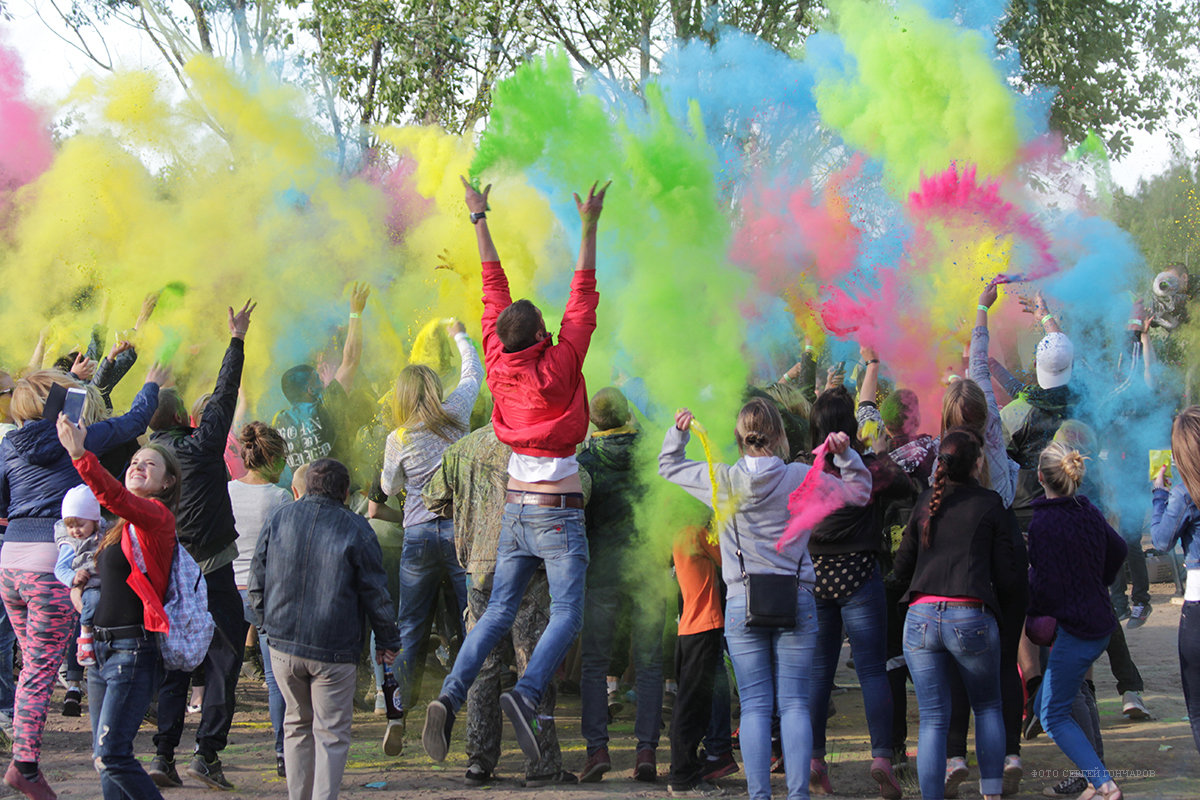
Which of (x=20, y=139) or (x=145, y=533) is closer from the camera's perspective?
(x=145, y=533)

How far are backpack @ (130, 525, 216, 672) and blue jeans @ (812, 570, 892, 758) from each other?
2639 mm

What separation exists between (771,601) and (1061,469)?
157 centimetres

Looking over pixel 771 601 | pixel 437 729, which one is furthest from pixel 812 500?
pixel 437 729

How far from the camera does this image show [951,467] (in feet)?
14.7

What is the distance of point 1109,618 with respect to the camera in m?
4.65

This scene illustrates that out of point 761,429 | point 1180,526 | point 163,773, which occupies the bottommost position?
point 163,773

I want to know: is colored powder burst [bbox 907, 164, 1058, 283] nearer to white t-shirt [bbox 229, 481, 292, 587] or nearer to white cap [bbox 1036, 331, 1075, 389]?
white cap [bbox 1036, 331, 1075, 389]

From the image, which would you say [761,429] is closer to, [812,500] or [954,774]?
[812,500]

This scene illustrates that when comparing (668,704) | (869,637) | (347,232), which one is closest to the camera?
(869,637)

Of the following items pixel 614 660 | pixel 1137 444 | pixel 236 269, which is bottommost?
pixel 614 660

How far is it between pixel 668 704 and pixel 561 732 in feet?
2.55

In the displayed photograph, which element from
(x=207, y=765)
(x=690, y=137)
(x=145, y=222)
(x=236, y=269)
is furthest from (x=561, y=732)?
(x=145, y=222)

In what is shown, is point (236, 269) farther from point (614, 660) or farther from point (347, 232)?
point (614, 660)

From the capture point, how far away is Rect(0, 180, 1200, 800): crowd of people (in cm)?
423
